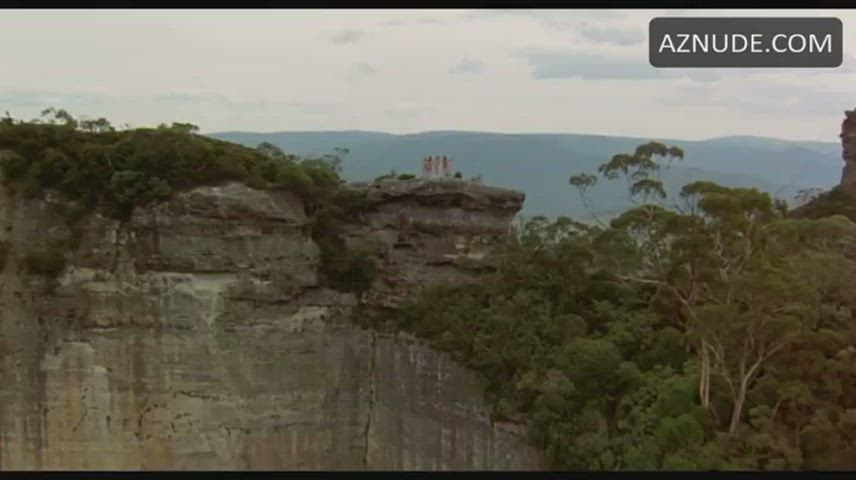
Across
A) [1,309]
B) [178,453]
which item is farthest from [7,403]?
[178,453]

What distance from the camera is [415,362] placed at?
6238 mm

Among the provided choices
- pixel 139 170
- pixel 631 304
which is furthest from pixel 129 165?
pixel 631 304

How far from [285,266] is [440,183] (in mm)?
1285

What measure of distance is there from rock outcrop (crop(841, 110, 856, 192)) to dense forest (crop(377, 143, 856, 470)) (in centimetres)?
20

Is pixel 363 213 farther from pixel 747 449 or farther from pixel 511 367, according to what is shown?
pixel 747 449

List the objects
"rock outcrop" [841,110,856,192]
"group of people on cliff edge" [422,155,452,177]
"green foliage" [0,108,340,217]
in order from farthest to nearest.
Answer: "green foliage" [0,108,340,217] < "group of people on cliff edge" [422,155,452,177] < "rock outcrop" [841,110,856,192]

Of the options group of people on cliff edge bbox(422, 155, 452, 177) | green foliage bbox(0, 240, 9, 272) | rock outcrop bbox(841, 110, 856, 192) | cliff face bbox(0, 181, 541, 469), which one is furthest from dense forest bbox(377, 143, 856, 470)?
green foliage bbox(0, 240, 9, 272)

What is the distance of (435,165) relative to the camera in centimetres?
546

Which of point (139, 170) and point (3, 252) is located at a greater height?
point (139, 170)

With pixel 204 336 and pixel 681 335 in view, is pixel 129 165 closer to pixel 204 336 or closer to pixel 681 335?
pixel 204 336

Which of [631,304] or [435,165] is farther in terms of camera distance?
[435,165]

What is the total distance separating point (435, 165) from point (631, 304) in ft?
4.59

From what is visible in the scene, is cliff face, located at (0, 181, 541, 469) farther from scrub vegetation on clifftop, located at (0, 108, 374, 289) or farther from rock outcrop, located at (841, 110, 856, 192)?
rock outcrop, located at (841, 110, 856, 192)

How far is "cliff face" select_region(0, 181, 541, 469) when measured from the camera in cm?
633
